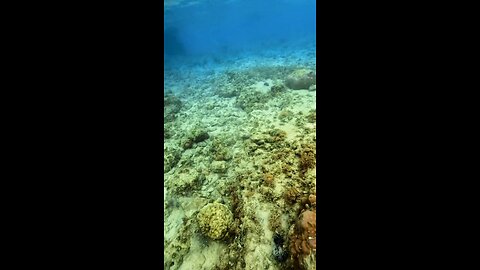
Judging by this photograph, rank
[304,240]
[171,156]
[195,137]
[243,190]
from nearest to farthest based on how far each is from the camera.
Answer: [304,240], [243,190], [171,156], [195,137]

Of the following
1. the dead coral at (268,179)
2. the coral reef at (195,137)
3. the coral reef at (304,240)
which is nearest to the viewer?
the coral reef at (304,240)

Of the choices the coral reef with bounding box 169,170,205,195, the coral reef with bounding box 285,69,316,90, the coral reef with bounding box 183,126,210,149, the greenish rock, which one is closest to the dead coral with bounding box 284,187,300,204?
the greenish rock

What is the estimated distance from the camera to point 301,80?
1023 centimetres

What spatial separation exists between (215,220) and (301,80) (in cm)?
774

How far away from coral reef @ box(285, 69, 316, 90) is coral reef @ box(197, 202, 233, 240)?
287 inches

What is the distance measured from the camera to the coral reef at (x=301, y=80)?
1007cm

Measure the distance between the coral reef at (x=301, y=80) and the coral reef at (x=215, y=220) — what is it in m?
7.29

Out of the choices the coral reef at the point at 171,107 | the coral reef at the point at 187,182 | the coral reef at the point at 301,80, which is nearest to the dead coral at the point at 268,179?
the coral reef at the point at 187,182

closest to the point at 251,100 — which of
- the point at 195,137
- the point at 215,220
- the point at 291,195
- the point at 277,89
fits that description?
the point at 277,89

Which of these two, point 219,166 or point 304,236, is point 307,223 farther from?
point 219,166

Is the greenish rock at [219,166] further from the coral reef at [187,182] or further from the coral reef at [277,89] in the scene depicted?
the coral reef at [277,89]
